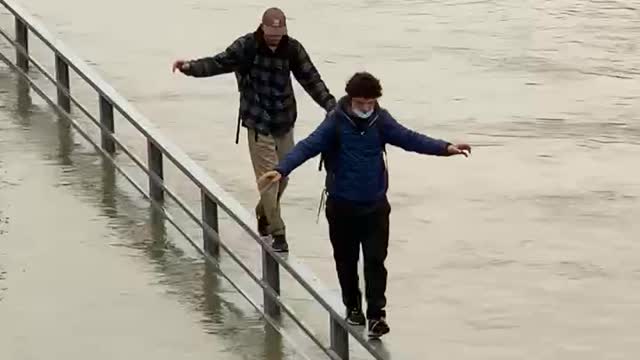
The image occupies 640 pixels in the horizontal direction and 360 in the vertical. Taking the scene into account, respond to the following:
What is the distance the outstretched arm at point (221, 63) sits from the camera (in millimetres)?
9859

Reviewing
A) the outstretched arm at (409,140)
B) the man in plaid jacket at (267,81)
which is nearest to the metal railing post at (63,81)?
the man in plaid jacket at (267,81)

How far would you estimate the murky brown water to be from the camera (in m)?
10.3

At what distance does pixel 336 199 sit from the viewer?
8.77 m

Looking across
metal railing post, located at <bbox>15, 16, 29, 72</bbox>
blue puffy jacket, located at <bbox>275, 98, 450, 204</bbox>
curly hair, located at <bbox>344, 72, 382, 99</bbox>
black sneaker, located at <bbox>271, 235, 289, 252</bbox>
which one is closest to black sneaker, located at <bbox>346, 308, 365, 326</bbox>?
blue puffy jacket, located at <bbox>275, 98, 450, 204</bbox>

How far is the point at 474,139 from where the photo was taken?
14812mm

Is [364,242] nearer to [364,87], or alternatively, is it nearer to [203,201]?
[364,87]

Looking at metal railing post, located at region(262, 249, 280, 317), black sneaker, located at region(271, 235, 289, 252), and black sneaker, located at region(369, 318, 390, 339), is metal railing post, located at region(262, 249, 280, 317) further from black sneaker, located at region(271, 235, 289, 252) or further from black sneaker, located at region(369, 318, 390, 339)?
black sneaker, located at region(369, 318, 390, 339)

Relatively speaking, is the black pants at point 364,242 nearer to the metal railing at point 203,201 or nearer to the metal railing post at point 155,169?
the metal railing at point 203,201

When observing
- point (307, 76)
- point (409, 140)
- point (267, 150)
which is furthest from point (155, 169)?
point (409, 140)

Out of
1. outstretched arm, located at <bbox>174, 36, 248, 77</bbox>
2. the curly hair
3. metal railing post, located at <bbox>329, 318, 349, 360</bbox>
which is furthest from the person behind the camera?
outstretched arm, located at <bbox>174, 36, 248, 77</bbox>

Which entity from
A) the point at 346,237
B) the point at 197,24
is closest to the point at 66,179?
the point at 346,237

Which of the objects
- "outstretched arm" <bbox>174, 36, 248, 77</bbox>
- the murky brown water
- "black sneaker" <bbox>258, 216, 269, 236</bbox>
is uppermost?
"outstretched arm" <bbox>174, 36, 248, 77</bbox>

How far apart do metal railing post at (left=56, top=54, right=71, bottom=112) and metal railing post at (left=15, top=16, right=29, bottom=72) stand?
1.05m

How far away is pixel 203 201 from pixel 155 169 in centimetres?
117
